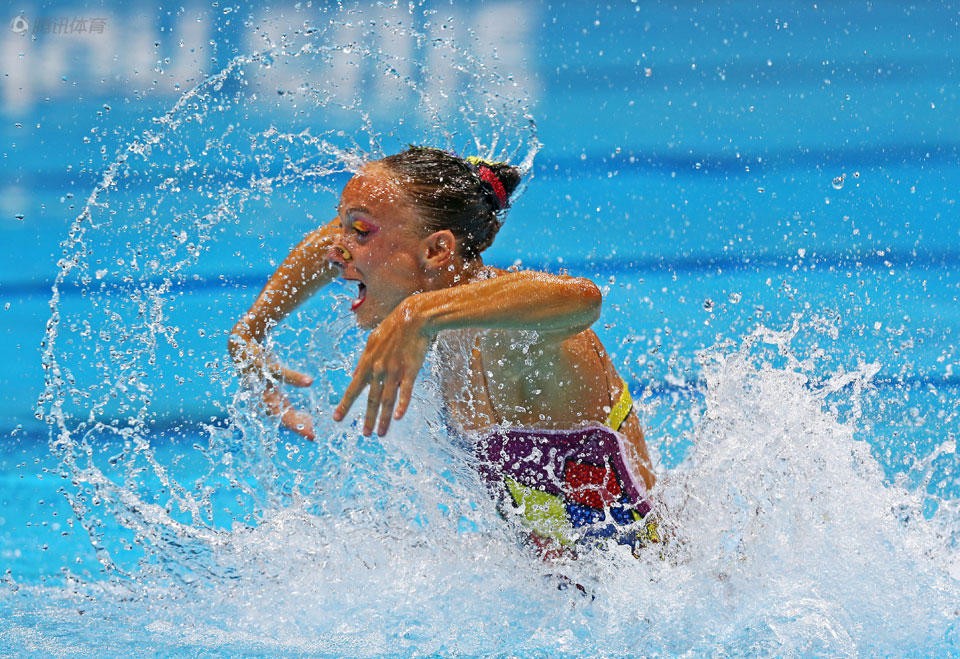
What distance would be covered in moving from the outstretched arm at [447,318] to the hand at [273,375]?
1.65ft

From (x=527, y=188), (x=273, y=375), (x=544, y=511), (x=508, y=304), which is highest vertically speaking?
(x=527, y=188)

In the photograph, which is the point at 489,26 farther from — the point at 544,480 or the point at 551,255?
the point at 544,480

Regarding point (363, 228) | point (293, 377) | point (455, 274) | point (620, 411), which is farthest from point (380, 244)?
point (620, 411)

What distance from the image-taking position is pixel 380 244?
179cm

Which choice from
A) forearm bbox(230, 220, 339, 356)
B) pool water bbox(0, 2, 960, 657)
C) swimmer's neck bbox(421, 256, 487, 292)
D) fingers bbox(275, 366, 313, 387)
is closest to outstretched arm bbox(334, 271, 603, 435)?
swimmer's neck bbox(421, 256, 487, 292)

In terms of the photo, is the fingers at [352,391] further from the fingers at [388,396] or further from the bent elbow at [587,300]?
the bent elbow at [587,300]

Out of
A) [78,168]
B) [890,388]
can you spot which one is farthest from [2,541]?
[890,388]

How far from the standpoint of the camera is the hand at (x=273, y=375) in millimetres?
1992

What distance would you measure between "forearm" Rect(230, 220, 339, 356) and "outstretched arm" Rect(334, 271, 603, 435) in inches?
24.8

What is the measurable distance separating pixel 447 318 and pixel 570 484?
1.75 ft

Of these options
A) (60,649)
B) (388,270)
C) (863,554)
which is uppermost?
(388,270)

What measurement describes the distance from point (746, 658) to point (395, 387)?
2.16 ft

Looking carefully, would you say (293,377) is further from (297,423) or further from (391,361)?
(391,361)

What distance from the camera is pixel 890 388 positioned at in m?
3.75
